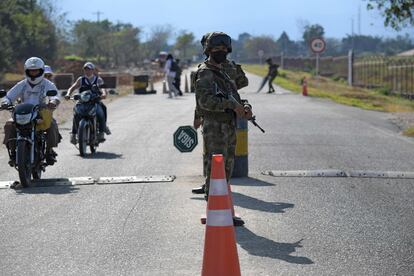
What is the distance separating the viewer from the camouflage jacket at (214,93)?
8672mm

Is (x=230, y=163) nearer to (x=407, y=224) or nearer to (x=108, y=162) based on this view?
(x=407, y=224)

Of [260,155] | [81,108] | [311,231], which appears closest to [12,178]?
[81,108]

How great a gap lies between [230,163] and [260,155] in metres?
6.70

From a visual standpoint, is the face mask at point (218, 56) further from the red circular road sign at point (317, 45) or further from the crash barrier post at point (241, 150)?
the red circular road sign at point (317, 45)

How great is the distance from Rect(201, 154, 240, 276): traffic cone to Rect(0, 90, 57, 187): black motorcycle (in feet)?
18.1

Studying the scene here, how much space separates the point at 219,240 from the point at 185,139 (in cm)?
453

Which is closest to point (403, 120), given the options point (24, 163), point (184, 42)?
point (24, 163)

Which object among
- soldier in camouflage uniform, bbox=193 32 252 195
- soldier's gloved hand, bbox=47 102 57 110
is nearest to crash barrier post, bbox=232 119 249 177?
soldier's gloved hand, bbox=47 102 57 110

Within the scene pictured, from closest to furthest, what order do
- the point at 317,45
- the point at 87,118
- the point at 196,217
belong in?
the point at 196,217, the point at 87,118, the point at 317,45

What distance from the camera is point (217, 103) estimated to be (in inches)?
340

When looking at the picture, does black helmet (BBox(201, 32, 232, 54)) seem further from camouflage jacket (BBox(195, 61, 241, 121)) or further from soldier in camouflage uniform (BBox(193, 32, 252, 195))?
camouflage jacket (BBox(195, 61, 241, 121))

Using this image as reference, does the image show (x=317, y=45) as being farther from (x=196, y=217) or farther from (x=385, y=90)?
(x=196, y=217)

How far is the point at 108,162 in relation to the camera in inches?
586

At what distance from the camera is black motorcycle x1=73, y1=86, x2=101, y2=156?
51.5 ft
